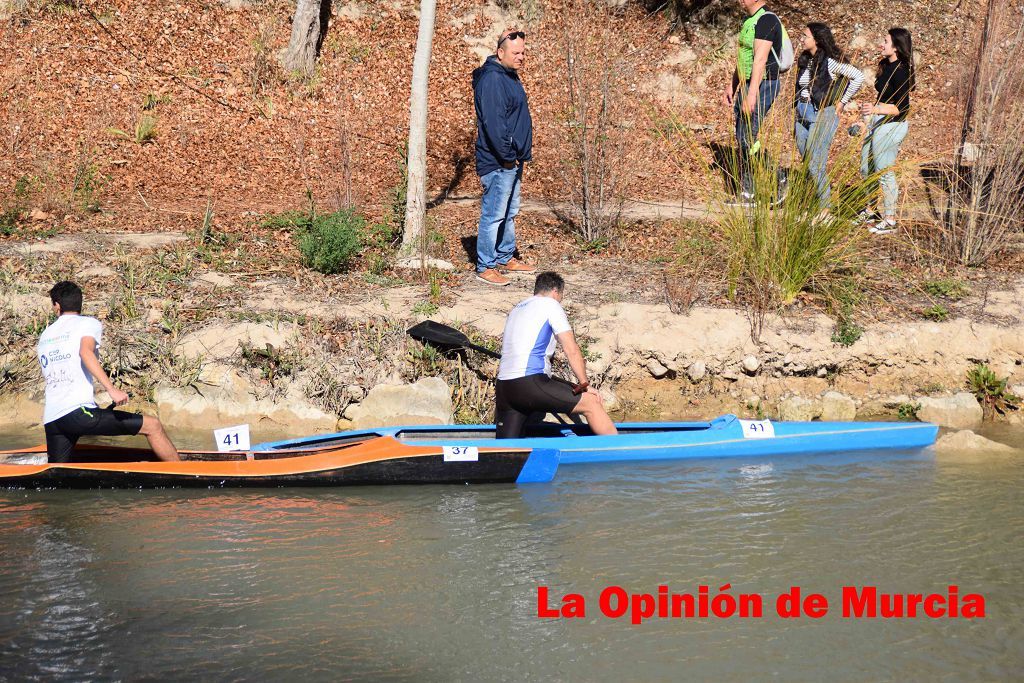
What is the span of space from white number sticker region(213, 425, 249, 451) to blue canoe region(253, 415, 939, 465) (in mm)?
331

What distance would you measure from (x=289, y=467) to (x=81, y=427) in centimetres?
143

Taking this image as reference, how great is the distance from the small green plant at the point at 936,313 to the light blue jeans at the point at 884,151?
3.47 feet

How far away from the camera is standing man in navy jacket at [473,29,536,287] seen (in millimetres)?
9523

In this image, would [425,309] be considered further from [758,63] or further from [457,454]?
[758,63]

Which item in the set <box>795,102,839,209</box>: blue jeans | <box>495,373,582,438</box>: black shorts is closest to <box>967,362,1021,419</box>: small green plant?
<box>795,102,839,209</box>: blue jeans

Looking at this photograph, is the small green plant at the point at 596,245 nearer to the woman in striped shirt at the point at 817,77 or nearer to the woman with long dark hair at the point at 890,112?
the woman in striped shirt at the point at 817,77

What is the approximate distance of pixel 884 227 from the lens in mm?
10516

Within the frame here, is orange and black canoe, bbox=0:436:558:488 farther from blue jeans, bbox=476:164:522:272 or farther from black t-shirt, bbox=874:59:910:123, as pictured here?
black t-shirt, bbox=874:59:910:123

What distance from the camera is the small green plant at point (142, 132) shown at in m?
14.2

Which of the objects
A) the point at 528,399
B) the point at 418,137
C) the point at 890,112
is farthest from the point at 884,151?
the point at 528,399

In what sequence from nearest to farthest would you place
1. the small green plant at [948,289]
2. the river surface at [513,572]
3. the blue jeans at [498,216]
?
1. the river surface at [513,572]
2. the blue jeans at [498,216]
3. the small green plant at [948,289]

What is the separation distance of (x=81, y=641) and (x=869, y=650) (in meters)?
3.89

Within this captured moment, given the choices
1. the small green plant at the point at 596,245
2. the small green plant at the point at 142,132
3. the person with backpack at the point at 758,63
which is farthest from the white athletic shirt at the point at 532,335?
the small green plant at the point at 142,132

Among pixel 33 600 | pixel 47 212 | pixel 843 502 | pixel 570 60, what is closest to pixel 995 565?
pixel 843 502
